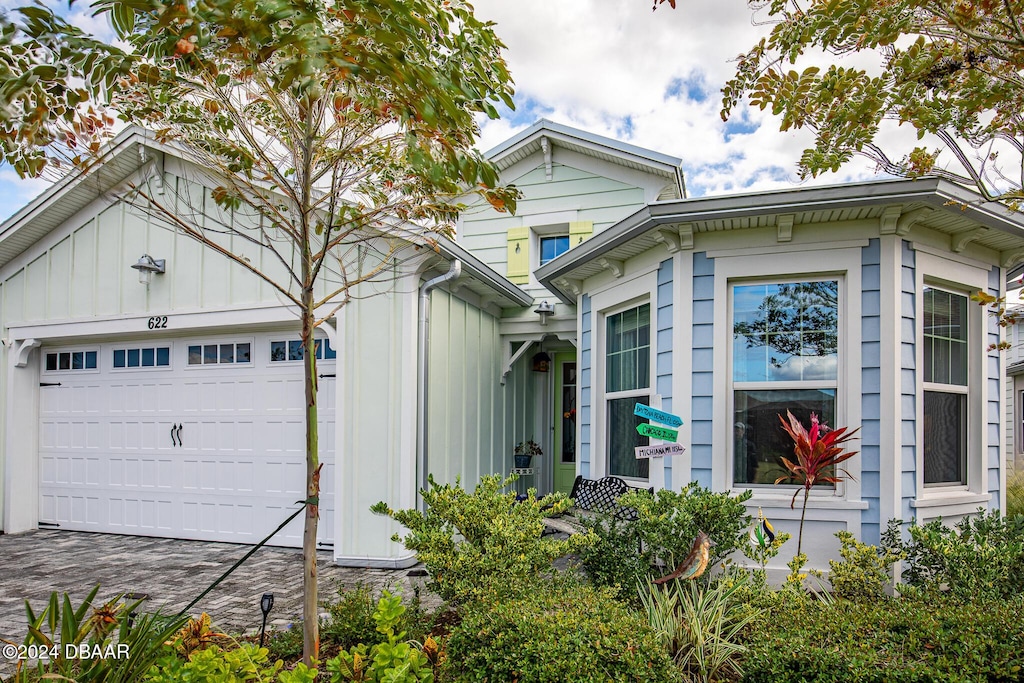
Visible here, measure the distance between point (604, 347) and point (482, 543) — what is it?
299 centimetres

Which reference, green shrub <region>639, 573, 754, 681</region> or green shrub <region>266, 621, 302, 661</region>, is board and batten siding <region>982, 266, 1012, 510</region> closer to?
green shrub <region>639, 573, 754, 681</region>

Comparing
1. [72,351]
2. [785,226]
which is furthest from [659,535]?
[72,351]

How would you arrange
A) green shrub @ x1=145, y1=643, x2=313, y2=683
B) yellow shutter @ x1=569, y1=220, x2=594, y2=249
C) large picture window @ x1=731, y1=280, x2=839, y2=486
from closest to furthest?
green shrub @ x1=145, y1=643, x2=313, y2=683 < large picture window @ x1=731, y1=280, x2=839, y2=486 < yellow shutter @ x1=569, y1=220, x2=594, y2=249

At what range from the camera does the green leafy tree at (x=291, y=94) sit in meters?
2.19

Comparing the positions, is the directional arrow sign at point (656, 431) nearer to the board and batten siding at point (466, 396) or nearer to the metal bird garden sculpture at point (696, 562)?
the metal bird garden sculpture at point (696, 562)

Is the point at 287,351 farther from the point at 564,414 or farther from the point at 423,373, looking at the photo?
the point at 564,414

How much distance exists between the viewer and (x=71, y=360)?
761cm

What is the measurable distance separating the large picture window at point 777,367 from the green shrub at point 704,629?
4.44 feet

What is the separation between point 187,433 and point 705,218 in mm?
5763

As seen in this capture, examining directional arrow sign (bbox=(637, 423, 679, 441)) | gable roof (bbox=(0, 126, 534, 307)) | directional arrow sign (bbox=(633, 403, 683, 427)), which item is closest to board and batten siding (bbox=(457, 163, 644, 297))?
gable roof (bbox=(0, 126, 534, 307))

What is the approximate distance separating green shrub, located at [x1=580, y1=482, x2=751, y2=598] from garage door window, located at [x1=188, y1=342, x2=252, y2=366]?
441 centimetres

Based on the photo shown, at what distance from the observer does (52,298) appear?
7359mm

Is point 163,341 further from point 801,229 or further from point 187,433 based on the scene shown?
point 801,229

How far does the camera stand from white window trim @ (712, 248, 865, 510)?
452cm
